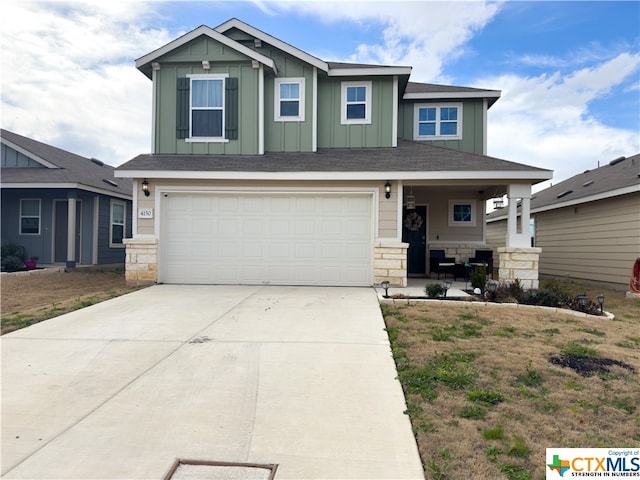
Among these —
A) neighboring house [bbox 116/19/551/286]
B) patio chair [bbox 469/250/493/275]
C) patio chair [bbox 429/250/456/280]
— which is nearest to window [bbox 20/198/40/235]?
neighboring house [bbox 116/19/551/286]

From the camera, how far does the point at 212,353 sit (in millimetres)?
4625

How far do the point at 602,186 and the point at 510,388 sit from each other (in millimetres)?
10664

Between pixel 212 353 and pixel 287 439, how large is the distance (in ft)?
6.74

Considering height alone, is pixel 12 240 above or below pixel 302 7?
below

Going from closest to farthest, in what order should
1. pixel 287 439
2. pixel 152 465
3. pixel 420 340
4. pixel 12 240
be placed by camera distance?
pixel 152 465 → pixel 287 439 → pixel 420 340 → pixel 12 240

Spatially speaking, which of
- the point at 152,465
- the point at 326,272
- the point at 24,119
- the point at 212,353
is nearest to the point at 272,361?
the point at 212,353

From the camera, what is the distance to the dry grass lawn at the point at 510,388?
2.70 m

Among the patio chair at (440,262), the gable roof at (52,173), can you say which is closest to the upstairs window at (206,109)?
the gable roof at (52,173)

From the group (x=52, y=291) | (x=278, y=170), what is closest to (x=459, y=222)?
(x=278, y=170)

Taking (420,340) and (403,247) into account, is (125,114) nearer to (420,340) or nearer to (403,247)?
(403,247)

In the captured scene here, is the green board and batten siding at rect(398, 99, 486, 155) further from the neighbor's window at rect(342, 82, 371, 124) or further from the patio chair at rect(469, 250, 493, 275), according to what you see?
the patio chair at rect(469, 250, 493, 275)

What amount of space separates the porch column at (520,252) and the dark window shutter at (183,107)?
845 centimetres

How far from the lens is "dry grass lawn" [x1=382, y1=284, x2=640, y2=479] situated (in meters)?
2.70

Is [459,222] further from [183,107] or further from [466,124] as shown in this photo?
[183,107]
